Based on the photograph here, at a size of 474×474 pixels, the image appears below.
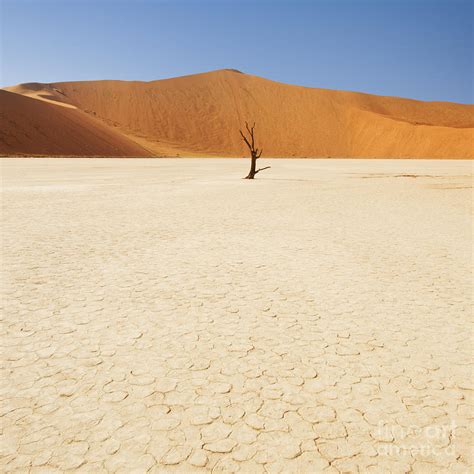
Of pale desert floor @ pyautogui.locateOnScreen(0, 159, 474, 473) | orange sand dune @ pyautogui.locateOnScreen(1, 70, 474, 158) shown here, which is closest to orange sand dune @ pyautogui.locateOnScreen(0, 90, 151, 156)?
orange sand dune @ pyautogui.locateOnScreen(1, 70, 474, 158)

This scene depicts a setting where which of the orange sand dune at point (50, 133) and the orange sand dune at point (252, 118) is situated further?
the orange sand dune at point (252, 118)

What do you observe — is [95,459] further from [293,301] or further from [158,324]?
[293,301]

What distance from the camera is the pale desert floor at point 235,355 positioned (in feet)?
7.15

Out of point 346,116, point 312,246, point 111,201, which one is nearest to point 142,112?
point 346,116

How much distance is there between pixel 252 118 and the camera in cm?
8119

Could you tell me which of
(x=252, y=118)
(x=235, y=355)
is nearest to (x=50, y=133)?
(x=252, y=118)

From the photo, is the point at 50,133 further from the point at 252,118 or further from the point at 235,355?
the point at 235,355

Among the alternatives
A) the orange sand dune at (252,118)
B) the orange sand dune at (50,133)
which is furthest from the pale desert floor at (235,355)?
the orange sand dune at (252,118)

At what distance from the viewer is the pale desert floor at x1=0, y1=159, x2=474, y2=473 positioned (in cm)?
218

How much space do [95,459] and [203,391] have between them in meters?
0.77

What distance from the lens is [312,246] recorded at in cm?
658

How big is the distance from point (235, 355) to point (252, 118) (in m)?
82.0

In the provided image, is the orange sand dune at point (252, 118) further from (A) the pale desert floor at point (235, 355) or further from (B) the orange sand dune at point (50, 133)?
(A) the pale desert floor at point (235, 355)

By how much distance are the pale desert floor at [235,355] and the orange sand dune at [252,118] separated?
53771 millimetres
